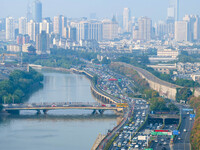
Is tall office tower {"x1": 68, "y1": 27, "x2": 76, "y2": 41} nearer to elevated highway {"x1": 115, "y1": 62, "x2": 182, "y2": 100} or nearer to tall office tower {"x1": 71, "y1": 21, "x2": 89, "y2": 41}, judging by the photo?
tall office tower {"x1": 71, "y1": 21, "x2": 89, "y2": 41}

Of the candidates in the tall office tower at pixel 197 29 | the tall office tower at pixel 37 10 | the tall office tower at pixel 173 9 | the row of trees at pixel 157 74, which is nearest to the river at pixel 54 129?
the row of trees at pixel 157 74

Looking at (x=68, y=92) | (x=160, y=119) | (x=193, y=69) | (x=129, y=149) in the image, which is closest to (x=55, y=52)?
(x=193, y=69)

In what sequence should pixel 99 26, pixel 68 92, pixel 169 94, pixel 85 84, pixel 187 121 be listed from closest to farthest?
pixel 187 121 → pixel 169 94 → pixel 68 92 → pixel 85 84 → pixel 99 26

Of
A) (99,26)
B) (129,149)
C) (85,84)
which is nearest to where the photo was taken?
(129,149)

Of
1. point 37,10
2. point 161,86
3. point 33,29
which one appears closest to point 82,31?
point 33,29

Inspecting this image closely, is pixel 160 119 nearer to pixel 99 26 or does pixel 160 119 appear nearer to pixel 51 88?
pixel 51 88

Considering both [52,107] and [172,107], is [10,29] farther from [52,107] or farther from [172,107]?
[172,107]

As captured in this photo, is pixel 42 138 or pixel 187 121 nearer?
pixel 42 138
